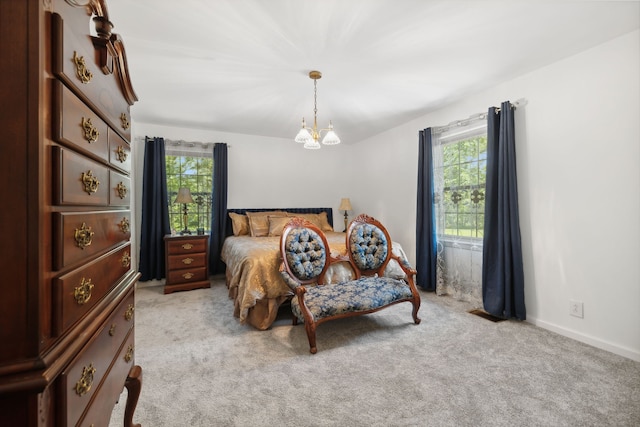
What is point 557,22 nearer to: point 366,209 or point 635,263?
point 635,263

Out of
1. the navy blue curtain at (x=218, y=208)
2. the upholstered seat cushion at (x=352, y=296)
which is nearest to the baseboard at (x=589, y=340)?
the upholstered seat cushion at (x=352, y=296)

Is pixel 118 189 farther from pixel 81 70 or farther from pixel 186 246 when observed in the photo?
pixel 186 246

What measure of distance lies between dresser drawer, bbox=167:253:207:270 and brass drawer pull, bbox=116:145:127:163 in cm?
310

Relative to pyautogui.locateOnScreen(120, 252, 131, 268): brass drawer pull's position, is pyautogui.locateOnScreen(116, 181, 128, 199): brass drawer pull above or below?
above

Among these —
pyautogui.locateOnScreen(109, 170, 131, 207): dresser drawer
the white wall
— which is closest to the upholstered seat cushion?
the white wall

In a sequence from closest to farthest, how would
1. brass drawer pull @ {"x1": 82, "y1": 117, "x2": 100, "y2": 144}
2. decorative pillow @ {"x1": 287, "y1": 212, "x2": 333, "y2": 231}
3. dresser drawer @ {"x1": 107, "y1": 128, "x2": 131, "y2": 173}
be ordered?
brass drawer pull @ {"x1": 82, "y1": 117, "x2": 100, "y2": 144}, dresser drawer @ {"x1": 107, "y1": 128, "x2": 131, "y2": 173}, decorative pillow @ {"x1": 287, "y1": 212, "x2": 333, "y2": 231}

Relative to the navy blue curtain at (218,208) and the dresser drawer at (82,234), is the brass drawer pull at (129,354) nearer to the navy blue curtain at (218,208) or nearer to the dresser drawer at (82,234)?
the dresser drawer at (82,234)

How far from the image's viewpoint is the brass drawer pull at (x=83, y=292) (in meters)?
0.73

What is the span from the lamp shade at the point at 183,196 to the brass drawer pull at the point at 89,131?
3551 mm

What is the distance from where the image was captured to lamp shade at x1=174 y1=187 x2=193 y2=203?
4.18m

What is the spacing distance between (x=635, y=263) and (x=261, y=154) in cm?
475

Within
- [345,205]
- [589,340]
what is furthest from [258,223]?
[589,340]

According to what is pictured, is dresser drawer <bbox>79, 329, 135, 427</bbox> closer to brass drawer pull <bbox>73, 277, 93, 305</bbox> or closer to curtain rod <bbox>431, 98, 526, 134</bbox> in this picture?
brass drawer pull <bbox>73, 277, 93, 305</bbox>

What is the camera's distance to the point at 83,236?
30.4 inches
